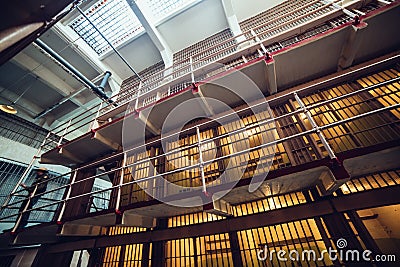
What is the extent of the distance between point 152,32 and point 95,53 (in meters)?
3.40

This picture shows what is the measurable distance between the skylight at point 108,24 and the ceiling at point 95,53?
26 centimetres

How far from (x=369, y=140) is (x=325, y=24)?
12.1 ft

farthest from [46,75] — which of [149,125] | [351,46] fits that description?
[351,46]

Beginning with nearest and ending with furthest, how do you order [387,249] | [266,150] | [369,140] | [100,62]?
[387,249]
[369,140]
[266,150]
[100,62]

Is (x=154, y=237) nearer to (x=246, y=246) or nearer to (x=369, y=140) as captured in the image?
(x=246, y=246)

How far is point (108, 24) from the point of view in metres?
7.70

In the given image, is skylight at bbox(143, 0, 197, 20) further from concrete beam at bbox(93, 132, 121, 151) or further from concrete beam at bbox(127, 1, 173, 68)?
concrete beam at bbox(93, 132, 121, 151)

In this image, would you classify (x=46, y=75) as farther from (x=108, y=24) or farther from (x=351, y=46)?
(x=351, y=46)

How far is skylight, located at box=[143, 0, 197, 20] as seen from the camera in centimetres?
744

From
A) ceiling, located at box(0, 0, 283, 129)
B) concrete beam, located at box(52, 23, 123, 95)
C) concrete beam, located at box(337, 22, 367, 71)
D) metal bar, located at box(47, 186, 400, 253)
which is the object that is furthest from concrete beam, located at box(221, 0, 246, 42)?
metal bar, located at box(47, 186, 400, 253)

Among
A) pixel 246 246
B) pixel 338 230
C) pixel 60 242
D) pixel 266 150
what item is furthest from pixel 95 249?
pixel 338 230

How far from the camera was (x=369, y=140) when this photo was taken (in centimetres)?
298

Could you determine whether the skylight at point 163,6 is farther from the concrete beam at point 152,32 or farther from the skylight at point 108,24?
the skylight at point 108,24

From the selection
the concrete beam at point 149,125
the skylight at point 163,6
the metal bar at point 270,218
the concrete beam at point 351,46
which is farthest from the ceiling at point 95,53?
the metal bar at point 270,218
